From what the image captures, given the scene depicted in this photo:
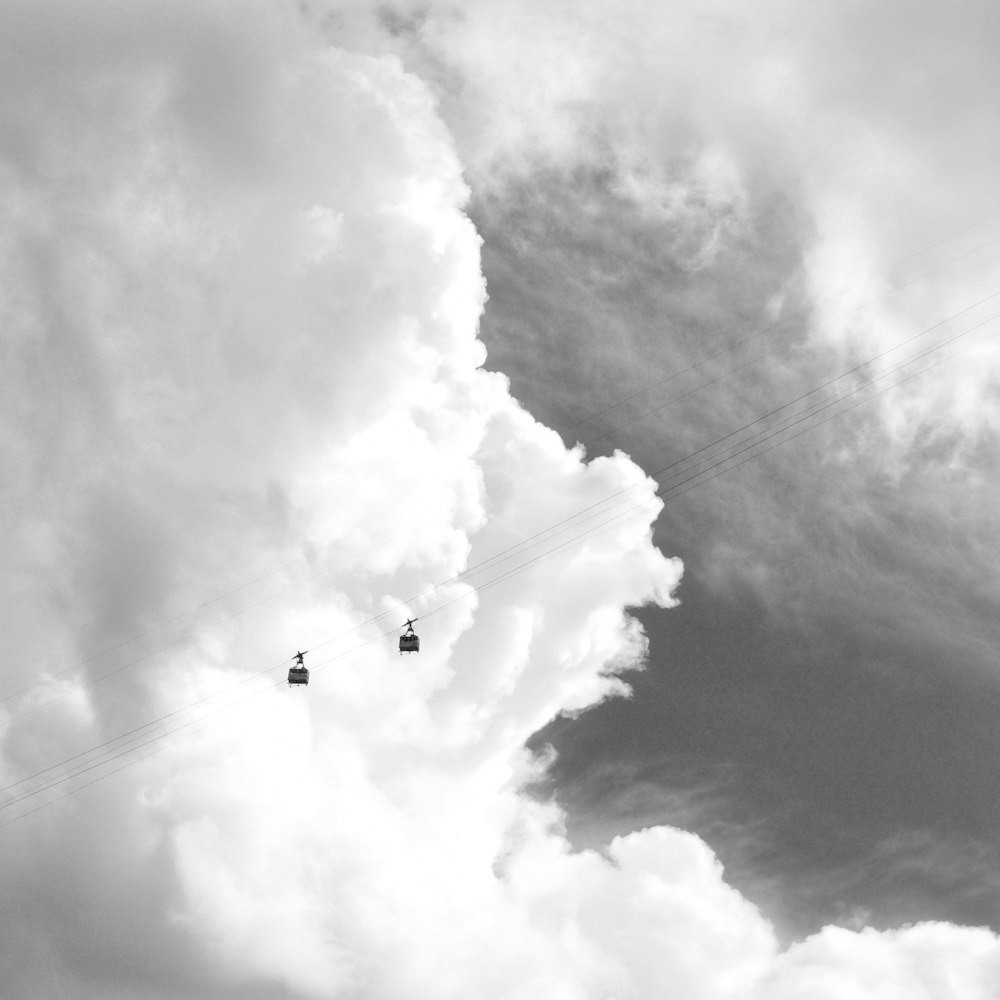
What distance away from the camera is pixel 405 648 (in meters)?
62.7

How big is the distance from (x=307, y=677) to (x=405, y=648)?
695 cm

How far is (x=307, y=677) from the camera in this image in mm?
64438
